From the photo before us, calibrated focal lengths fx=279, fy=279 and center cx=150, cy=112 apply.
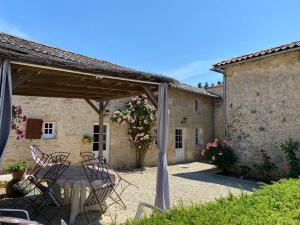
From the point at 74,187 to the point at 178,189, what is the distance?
410 cm

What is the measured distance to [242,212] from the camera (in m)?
2.80

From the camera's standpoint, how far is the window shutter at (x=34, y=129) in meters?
9.50

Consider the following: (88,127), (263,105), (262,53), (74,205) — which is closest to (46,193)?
(74,205)

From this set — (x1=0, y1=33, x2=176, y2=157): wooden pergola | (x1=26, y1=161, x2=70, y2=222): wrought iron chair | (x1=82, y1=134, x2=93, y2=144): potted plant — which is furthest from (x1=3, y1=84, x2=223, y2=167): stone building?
(x1=0, y1=33, x2=176, y2=157): wooden pergola

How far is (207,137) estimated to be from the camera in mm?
16703

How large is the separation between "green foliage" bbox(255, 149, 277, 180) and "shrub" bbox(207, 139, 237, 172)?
3.66 ft

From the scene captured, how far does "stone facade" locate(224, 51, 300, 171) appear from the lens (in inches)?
382

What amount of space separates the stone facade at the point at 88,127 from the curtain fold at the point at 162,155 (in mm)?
5781

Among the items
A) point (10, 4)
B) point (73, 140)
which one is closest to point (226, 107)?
point (73, 140)

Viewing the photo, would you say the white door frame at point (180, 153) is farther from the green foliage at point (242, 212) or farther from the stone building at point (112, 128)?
the green foliage at point (242, 212)

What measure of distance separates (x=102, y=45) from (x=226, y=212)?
361 inches

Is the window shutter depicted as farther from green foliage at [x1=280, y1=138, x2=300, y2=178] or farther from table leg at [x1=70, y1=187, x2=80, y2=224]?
green foliage at [x1=280, y1=138, x2=300, y2=178]

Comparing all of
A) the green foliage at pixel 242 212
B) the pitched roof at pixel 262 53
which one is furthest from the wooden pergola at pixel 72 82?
the pitched roof at pixel 262 53

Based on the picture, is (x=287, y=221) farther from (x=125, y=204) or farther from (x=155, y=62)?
(x=155, y=62)
